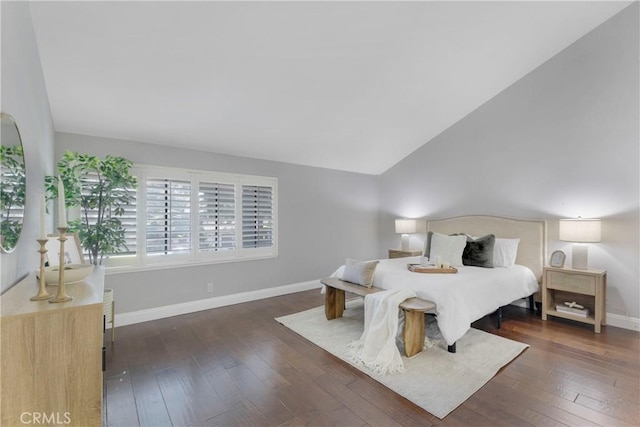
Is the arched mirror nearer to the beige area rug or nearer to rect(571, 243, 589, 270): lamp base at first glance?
the beige area rug

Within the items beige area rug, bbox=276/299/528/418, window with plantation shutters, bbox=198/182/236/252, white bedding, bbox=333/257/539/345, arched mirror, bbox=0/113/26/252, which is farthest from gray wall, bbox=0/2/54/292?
white bedding, bbox=333/257/539/345

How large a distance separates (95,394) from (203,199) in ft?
10.0

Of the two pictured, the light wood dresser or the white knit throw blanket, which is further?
the white knit throw blanket

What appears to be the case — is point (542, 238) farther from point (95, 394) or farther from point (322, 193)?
point (95, 394)

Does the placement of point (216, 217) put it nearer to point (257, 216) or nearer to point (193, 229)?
point (193, 229)

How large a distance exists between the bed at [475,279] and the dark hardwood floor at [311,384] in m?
0.46

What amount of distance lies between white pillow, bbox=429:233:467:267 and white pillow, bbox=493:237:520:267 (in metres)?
0.44

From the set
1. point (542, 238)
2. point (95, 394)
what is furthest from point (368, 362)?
point (542, 238)

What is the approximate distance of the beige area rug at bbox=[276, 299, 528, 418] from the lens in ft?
6.82

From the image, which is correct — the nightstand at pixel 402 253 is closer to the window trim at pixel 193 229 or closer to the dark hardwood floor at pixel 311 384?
the dark hardwood floor at pixel 311 384

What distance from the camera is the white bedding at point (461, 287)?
2.62 m

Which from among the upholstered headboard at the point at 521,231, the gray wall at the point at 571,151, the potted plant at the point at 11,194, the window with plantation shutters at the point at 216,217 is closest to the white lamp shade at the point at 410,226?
the gray wall at the point at 571,151

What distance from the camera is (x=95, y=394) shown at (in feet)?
3.81

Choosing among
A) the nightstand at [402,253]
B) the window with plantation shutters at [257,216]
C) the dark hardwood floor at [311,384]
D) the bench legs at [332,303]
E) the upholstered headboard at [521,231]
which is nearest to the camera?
the dark hardwood floor at [311,384]
